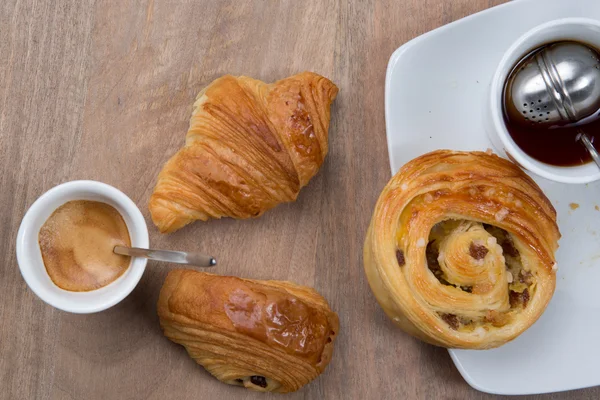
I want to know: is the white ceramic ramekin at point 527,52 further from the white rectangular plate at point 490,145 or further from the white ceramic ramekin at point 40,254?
the white ceramic ramekin at point 40,254

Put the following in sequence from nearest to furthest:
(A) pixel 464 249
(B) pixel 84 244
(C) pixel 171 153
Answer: (A) pixel 464 249, (B) pixel 84 244, (C) pixel 171 153

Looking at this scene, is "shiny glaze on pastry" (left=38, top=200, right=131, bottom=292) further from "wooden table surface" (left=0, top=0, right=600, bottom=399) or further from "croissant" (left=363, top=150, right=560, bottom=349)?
"croissant" (left=363, top=150, right=560, bottom=349)

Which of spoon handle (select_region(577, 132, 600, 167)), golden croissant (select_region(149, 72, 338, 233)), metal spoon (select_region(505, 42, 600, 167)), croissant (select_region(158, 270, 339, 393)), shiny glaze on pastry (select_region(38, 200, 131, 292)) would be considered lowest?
croissant (select_region(158, 270, 339, 393))

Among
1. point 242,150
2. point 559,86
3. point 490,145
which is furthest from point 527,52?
point 242,150

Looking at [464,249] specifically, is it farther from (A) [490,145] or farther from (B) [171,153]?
(B) [171,153]

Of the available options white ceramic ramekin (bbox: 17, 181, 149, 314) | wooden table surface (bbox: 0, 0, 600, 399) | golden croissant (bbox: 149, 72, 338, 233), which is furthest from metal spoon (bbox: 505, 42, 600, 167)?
white ceramic ramekin (bbox: 17, 181, 149, 314)

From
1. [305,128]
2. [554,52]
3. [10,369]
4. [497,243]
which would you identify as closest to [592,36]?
[554,52]
